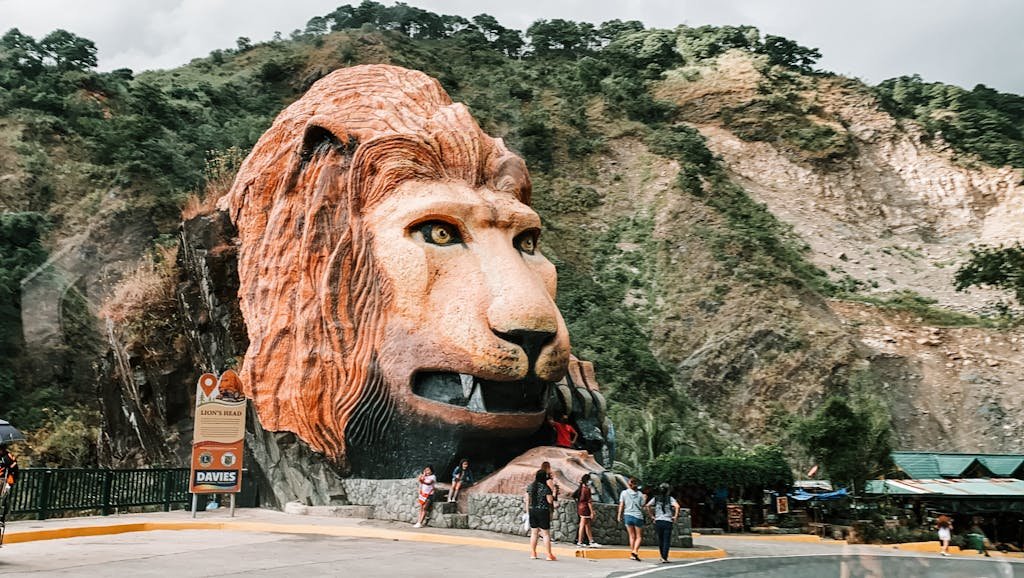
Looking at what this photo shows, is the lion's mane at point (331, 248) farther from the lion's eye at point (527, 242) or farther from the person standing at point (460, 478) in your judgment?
the person standing at point (460, 478)

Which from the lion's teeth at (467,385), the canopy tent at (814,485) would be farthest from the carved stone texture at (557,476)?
the canopy tent at (814,485)

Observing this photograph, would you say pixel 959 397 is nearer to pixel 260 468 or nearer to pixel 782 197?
pixel 782 197

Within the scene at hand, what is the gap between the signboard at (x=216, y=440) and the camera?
1489 centimetres

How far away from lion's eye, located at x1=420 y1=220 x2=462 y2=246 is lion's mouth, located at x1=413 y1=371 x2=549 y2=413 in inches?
85.4

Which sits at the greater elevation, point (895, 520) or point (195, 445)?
point (195, 445)

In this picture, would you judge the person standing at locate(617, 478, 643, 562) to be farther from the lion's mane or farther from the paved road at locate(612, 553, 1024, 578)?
the lion's mane

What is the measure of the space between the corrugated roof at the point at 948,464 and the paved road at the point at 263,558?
688 inches

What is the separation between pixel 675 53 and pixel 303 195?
57.3 meters

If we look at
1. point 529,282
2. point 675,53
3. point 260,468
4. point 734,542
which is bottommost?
point 734,542

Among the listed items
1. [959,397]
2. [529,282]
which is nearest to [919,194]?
[959,397]

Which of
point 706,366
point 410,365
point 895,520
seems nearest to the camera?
point 410,365

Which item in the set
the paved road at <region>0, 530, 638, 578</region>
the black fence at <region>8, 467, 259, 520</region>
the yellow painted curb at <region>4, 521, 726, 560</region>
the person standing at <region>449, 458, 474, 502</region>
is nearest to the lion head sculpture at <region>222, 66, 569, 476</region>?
the person standing at <region>449, 458, 474, 502</region>

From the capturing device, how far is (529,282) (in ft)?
48.1

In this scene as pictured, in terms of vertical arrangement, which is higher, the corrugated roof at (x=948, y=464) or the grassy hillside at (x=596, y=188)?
the grassy hillside at (x=596, y=188)
